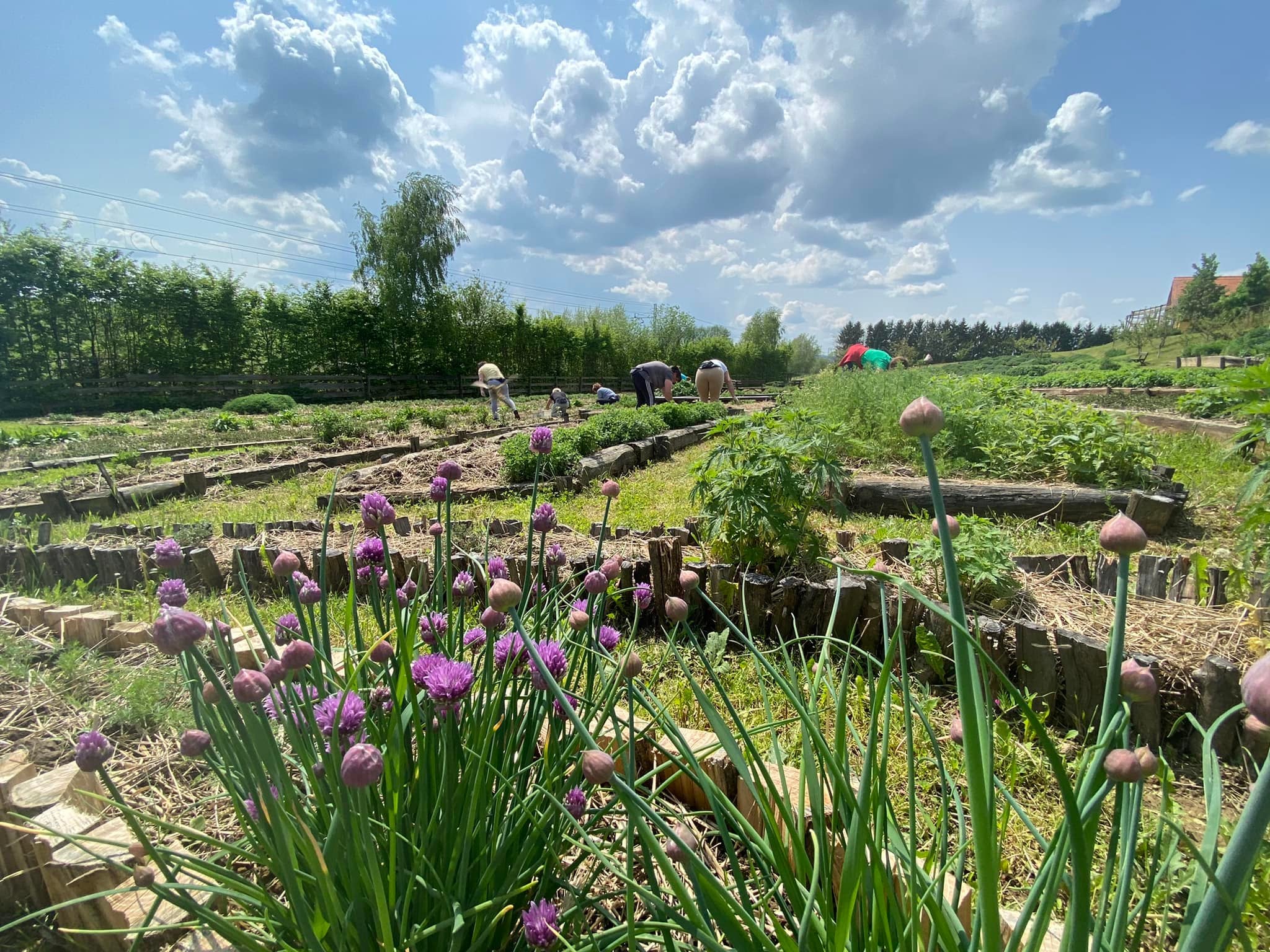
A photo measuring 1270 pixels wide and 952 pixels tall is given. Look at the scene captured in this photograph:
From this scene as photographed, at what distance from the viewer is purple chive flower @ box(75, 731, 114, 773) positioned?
31.6 inches

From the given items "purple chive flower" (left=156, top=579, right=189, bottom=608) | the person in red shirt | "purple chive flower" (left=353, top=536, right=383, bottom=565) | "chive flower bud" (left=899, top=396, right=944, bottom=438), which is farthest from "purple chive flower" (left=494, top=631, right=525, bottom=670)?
the person in red shirt

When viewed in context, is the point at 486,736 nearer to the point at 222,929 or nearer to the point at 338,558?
the point at 222,929

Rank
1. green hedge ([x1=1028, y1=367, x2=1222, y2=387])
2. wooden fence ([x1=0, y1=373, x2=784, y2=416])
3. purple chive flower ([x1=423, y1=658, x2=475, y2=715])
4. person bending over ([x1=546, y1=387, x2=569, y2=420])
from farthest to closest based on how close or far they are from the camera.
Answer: wooden fence ([x1=0, y1=373, x2=784, y2=416]), green hedge ([x1=1028, y1=367, x2=1222, y2=387]), person bending over ([x1=546, y1=387, x2=569, y2=420]), purple chive flower ([x1=423, y1=658, x2=475, y2=715])

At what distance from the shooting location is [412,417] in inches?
440

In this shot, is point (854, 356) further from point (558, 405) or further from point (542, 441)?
point (542, 441)

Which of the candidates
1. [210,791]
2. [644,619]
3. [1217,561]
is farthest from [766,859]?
[1217,561]

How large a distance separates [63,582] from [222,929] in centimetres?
363

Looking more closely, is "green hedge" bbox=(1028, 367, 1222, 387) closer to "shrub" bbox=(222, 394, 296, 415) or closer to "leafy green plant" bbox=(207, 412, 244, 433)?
"leafy green plant" bbox=(207, 412, 244, 433)

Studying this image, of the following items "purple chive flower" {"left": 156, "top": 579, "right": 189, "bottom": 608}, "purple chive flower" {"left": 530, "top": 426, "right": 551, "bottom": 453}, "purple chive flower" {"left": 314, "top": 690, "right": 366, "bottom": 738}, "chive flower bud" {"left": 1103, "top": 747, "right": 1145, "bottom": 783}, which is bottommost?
"purple chive flower" {"left": 314, "top": 690, "right": 366, "bottom": 738}

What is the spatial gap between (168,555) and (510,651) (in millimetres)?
636

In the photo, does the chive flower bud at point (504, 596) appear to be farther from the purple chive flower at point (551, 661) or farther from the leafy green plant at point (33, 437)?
the leafy green plant at point (33, 437)

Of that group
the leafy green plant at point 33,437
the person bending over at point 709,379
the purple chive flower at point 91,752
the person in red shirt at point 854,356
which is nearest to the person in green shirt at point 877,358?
the person in red shirt at point 854,356

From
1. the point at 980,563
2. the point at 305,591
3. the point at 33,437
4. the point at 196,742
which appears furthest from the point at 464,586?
the point at 33,437

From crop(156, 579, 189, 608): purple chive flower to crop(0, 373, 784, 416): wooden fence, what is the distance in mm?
20449
